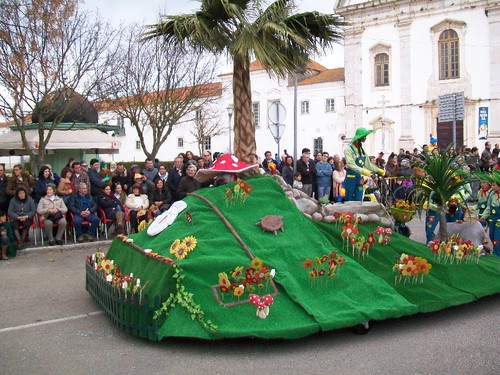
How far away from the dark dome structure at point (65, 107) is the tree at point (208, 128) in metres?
25.4

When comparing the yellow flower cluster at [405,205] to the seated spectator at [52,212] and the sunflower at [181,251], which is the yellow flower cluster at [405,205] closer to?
the sunflower at [181,251]

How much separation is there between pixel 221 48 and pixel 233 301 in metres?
4.36

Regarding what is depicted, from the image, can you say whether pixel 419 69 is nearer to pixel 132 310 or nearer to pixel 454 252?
pixel 454 252

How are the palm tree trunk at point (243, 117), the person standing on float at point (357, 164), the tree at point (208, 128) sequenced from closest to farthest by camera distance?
1. the palm tree trunk at point (243, 117)
2. the person standing on float at point (357, 164)
3. the tree at point (208, 128)

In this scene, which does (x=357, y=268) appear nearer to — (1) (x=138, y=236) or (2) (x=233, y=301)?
(2) (x=233, y=301)

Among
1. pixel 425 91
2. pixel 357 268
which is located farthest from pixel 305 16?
pixel 425 91

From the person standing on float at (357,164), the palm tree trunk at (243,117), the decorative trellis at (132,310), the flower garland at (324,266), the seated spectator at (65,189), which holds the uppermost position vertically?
the palm tree trunk at (243,117)

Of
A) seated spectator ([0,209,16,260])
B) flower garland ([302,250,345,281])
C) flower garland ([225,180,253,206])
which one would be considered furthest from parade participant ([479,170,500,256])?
seated spectator ([0,209,16,260])

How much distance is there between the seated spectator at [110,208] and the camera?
12602 millimetres

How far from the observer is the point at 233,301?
557 centimetres

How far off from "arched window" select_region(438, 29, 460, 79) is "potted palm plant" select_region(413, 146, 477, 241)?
97.2 feet

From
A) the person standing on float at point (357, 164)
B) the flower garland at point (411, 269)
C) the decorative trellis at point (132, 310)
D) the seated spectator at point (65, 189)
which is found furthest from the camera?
the seated spectator at point (65, 189)

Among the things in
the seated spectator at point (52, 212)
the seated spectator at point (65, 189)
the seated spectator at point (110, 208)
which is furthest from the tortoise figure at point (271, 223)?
the seated spectator at point (65, 189)

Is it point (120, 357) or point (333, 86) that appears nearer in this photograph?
point (120, 357)
